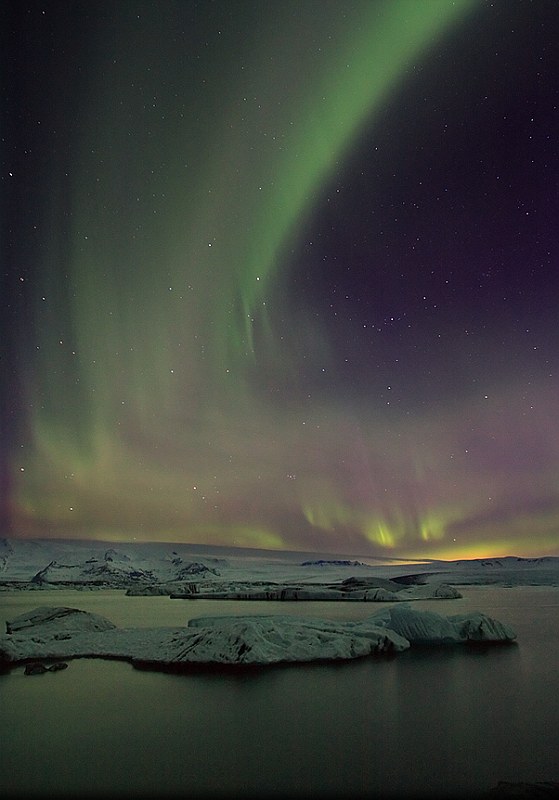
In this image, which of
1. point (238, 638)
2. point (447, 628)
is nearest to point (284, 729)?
point (238, 638)

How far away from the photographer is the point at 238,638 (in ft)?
56.3

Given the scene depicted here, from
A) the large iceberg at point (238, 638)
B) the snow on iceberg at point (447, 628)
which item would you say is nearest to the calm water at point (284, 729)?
the large iceberg at point (238, 638)

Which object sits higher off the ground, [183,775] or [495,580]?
[495,580]

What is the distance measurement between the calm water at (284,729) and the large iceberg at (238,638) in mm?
615

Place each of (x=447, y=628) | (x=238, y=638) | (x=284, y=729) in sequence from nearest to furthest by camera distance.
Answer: (x=284, y=729) → (x=238, y=638) → (x=447, y=628)

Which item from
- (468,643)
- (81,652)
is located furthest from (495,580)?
(81,652)

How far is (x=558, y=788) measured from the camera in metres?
7.71

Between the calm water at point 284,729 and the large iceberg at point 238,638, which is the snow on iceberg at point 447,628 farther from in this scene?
the calm water at point 284,729

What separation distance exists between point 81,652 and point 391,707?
427 inches

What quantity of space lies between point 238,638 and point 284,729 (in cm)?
515

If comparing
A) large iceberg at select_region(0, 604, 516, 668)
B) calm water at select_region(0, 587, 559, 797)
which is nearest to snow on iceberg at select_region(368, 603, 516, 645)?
large iceberg at select_region(0, 604, 516, 668)

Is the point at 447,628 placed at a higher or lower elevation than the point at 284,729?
higher

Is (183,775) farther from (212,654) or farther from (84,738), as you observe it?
(212,654)

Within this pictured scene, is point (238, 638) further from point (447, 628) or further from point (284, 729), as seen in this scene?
point (447, 628)
